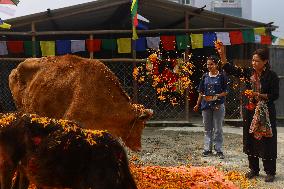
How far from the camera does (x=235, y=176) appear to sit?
722cm

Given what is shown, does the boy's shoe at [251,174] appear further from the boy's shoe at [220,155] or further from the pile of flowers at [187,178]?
the boy's shoe at [220,155]

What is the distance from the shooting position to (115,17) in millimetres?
17656

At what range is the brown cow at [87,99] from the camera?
600 cm

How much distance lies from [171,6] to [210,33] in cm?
168

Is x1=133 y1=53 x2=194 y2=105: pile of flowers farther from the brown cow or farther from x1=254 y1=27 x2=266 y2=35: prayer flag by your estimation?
the brown cow

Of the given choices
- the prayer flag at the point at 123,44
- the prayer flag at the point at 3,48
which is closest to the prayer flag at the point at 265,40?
the prayer flag at the point at 123,44

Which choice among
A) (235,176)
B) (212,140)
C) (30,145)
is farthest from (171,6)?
(30,145)

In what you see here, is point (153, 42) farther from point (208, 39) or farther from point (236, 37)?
point (236, 37)

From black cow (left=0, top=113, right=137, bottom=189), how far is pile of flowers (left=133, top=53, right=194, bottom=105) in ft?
30.3

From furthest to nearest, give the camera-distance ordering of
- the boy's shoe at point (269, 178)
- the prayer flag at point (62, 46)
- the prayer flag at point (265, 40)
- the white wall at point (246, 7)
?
1. the white wall at point (246, 7)
2. the prayer flag at point (265, 40)
3. the prayer flag at point (62, 46)
4. the boy's shoe at point (269, 178)

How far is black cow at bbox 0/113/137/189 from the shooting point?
3.81 meters

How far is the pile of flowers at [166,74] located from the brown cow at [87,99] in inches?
271

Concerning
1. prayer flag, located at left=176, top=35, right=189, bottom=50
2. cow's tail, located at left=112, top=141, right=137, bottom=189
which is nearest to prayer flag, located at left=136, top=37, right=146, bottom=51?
prayer flag, located at left=176, top=35, right=189, bottom=50

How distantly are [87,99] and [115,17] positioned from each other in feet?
39.7
